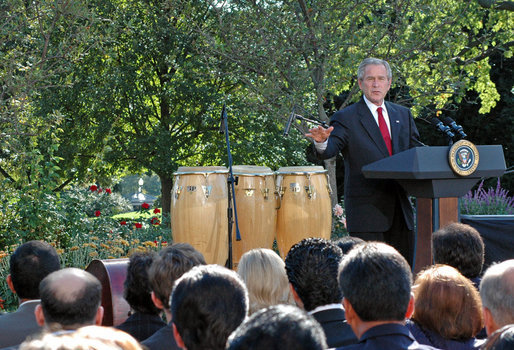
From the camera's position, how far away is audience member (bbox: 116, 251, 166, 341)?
3186 millimetres

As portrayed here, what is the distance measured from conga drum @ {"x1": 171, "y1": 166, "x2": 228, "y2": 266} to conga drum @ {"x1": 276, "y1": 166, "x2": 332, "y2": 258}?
0.73m

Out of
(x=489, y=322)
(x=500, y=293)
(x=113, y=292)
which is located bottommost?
(x=113, y=292)

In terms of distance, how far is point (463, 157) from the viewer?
13.3ft

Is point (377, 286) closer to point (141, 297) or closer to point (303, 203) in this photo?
point (141, 297)

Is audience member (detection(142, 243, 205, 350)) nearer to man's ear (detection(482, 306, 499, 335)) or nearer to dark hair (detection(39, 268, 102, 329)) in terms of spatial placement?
dark hair (detection(39, 268, 102, 329))

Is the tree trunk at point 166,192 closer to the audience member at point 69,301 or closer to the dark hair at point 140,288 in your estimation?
the dark hair at point 140,288

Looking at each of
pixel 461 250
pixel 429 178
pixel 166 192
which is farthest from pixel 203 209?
pixel 166 192

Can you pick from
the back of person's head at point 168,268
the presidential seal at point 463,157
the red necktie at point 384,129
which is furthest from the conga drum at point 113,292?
the presidential seal at point 463,157

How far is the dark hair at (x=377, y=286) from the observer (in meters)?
2.10

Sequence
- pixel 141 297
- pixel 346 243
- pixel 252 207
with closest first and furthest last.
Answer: pixel 141 297 → pixel 346 243 → pixel 252 207

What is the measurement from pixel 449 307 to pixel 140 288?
153 cm

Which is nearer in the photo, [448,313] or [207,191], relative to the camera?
[448,313]

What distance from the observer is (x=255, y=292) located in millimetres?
3117

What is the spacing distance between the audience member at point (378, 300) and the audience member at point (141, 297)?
1.36m
